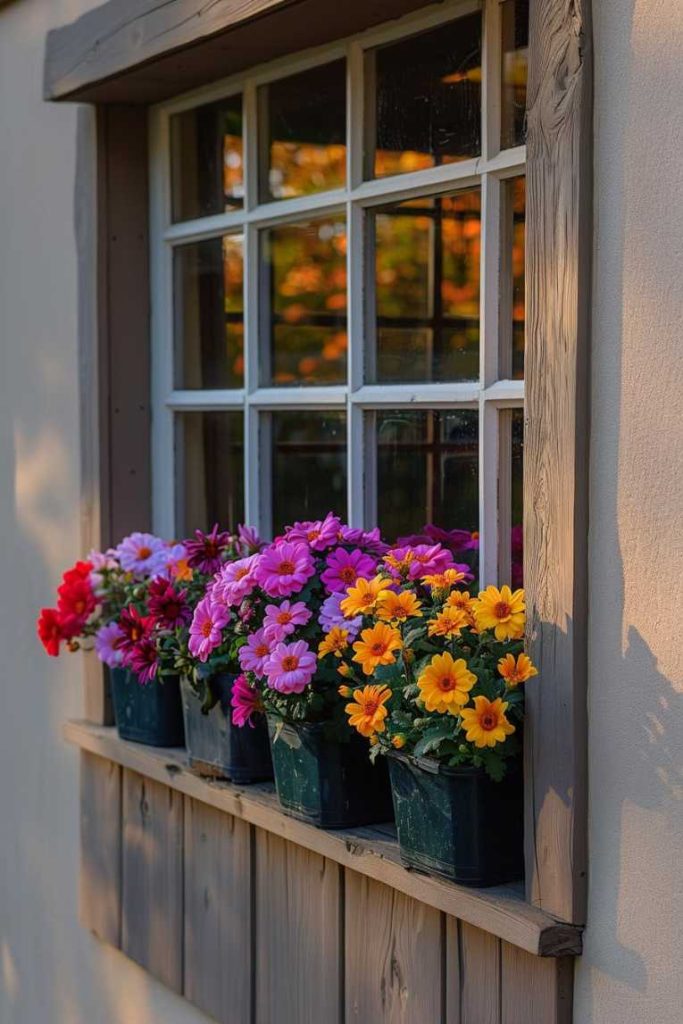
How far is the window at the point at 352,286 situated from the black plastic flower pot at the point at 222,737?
15.4 inches

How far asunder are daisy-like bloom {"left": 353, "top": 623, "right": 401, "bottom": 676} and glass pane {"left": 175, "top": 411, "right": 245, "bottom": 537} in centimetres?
97

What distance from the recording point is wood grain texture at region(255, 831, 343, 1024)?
8.21ft

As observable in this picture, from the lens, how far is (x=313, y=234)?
2.84 meters

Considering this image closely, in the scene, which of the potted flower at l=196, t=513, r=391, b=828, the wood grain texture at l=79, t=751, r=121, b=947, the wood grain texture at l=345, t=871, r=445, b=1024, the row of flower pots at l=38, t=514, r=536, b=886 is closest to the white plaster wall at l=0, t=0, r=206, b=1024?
the wood grain texture at l=79, t=751, r=121, b=947

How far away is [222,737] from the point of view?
2682 millimetres

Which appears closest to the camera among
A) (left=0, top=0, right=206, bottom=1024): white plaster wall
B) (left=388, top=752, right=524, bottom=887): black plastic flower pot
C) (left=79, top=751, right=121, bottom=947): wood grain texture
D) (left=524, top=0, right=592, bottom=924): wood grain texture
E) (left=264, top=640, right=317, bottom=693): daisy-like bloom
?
(left=524, top=0, right=592, bottom=924): wood grain texture

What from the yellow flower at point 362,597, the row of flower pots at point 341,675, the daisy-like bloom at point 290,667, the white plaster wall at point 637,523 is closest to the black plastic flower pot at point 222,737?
the row of flower pots at point 341,675

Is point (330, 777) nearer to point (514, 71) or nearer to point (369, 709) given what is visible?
point (369, 709)

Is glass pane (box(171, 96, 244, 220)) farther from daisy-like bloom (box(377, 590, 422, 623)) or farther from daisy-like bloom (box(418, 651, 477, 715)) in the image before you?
daisy-like bloom (box(418, 651, 477, 715))

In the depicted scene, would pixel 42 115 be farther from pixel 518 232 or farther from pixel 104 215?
pixel 518 232

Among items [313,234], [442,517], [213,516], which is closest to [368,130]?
[313,234]

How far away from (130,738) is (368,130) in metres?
1.27

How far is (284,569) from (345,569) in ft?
0.31

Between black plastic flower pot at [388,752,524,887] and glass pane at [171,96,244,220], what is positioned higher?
glass pane at [171,96,244,220]
